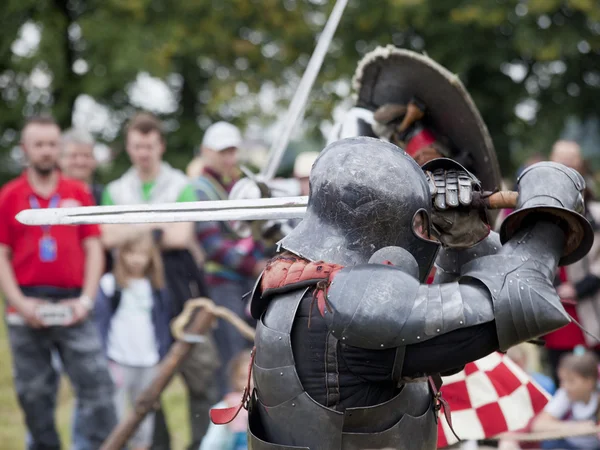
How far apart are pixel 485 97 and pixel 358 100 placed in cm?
819

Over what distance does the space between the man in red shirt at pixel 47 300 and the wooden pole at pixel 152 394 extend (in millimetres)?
499

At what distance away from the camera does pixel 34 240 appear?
617cm

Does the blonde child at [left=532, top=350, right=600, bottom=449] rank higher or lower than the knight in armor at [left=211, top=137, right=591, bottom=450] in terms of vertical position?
lower

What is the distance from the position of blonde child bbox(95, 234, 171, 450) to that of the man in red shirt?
0.90ft

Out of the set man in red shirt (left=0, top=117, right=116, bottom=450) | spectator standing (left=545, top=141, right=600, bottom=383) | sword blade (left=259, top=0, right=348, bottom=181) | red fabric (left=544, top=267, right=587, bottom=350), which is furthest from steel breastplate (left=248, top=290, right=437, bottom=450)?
red fabric (left=544, top=267, right=587, bottom=350)

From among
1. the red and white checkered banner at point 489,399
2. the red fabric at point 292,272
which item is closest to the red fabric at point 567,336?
the red and white checkered banner at point 489,399

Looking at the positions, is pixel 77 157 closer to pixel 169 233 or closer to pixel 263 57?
pixel 169 233

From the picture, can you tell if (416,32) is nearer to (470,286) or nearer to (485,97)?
(485,97)

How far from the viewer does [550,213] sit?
9.43ft

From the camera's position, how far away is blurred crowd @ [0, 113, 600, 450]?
6.10 metres

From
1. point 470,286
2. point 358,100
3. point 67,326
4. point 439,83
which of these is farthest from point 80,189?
point 470,286

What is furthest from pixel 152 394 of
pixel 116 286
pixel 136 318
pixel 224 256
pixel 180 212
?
pixel 180 212

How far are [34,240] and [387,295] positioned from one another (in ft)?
12.5

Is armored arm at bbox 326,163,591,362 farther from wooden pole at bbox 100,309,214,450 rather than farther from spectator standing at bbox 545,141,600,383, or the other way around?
spectator standing at bbox 545,141,600,383
